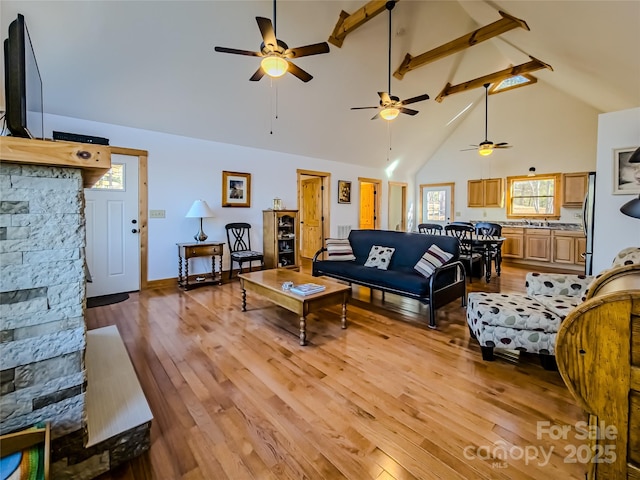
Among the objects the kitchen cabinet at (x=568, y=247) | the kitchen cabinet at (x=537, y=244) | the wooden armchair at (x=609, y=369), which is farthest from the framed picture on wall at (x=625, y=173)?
the kitchen cabinet at (x=537, y=244)

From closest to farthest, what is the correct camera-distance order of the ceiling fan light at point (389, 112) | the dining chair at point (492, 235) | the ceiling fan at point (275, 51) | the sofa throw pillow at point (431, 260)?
the ceiling fan at point (275, 51), the sofa throw pillow at point (431, 260), the ceiling fan light at point (389, 112), the dining chair at point (492, 235)

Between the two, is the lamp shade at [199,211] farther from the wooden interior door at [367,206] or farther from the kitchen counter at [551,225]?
the kitchen counter at [551,225]

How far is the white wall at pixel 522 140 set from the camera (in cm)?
642

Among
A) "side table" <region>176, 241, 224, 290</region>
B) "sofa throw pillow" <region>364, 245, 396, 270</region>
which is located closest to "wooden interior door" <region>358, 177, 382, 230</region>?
"sofa throw pillow" <region>364, 245, 396, 270</region>

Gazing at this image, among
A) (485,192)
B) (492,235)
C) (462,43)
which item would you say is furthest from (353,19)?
(485,192)

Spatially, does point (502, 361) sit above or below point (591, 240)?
below

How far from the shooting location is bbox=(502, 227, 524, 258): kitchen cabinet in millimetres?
6763

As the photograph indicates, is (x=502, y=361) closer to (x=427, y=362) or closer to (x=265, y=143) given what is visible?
(x=427, y=362)

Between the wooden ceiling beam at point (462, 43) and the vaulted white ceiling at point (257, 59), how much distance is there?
0.16 metres

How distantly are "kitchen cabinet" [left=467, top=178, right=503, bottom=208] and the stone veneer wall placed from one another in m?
8.51

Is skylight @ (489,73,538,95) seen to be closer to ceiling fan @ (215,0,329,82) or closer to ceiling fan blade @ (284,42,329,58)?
ceiling fan blade @ (284,42,329,58)

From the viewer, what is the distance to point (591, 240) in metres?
3.22

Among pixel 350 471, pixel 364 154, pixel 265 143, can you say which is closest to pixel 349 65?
pixel 265 143

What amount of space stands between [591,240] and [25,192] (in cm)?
453
